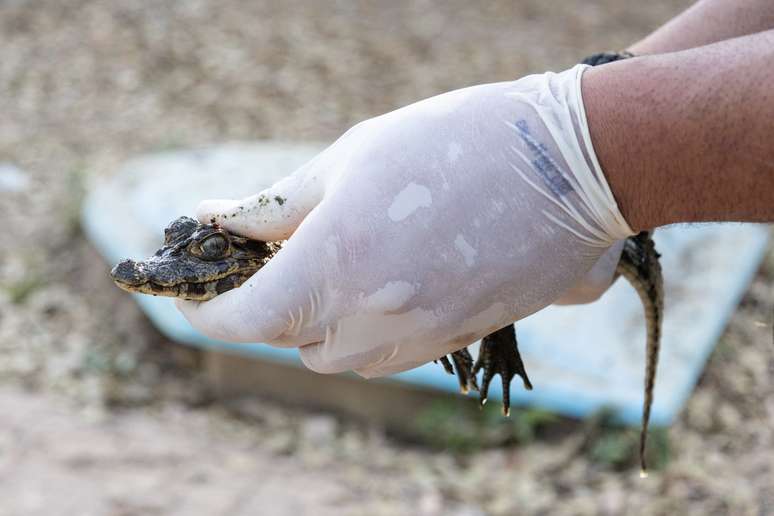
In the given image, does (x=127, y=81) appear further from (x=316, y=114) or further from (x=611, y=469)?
(x=611, y=469)

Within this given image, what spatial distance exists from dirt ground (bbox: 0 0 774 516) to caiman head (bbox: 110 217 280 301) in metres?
1.34

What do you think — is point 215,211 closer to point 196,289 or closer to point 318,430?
point 196,289

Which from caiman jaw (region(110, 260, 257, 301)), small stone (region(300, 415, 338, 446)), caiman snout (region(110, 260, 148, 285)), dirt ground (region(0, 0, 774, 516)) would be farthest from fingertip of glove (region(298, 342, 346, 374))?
small stone (region(300, 415, 338, 446))

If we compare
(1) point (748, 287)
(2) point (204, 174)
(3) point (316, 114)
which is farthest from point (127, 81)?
(1) point (748, 287)

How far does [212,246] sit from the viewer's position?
1380 millimetres

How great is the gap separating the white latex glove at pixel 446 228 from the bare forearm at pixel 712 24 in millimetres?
445

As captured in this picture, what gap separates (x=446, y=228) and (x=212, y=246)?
14.6 inches

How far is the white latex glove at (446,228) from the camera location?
1199 millimetres

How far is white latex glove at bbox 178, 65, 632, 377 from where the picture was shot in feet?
3.93

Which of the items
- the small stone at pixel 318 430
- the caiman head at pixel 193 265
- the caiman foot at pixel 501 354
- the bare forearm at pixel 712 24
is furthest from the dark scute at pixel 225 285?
the small stone at pixel 318 430

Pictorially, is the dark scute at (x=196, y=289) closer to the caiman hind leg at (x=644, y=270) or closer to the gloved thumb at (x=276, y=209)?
the gloved thumb at (x=276, y=209)

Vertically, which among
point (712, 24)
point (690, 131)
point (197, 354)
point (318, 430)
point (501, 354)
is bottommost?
point (318, 430)

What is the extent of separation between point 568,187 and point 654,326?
0.63 metres

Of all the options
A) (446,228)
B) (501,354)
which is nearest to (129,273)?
(446,228)
